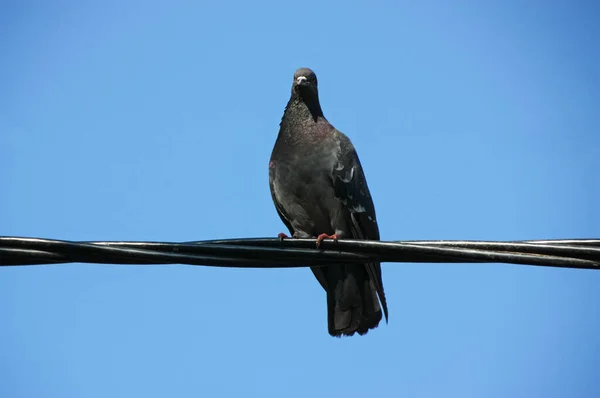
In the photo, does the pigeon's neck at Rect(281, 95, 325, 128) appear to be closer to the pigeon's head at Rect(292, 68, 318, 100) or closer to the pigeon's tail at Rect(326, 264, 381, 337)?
the pigeon's head at Rect(292, 68, 318, 100)

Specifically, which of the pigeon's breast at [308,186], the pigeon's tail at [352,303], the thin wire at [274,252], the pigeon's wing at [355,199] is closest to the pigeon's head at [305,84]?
the pigeon's breast at [308,186]

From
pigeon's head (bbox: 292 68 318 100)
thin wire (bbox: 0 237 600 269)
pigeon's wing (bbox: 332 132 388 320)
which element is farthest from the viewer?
pigeon's head (bbox: 292 68 318 100)

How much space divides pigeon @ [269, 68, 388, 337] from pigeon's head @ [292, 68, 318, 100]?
0.43 meters

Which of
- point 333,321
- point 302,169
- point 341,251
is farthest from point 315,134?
point 341,251

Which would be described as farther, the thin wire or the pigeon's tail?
the pigeon's tail

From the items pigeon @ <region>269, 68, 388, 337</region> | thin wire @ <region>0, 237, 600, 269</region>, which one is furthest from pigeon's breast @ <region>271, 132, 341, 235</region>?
thin wire @ <region>0, 237, 600, 269</region>

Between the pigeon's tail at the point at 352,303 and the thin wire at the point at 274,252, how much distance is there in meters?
2.10

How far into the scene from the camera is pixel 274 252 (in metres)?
3.96

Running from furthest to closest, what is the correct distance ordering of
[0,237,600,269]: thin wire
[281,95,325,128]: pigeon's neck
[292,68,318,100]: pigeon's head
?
1. [292,68,318,100]: pigeon's head
2. [281,95,325,128]: pigeon's neck
3. [0,237,600,269]: thin wire

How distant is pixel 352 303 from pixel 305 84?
78.1 inches

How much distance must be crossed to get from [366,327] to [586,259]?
272cm

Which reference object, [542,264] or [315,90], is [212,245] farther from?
[315,90]

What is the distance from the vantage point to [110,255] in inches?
150

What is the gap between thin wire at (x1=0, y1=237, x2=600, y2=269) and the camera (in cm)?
362
